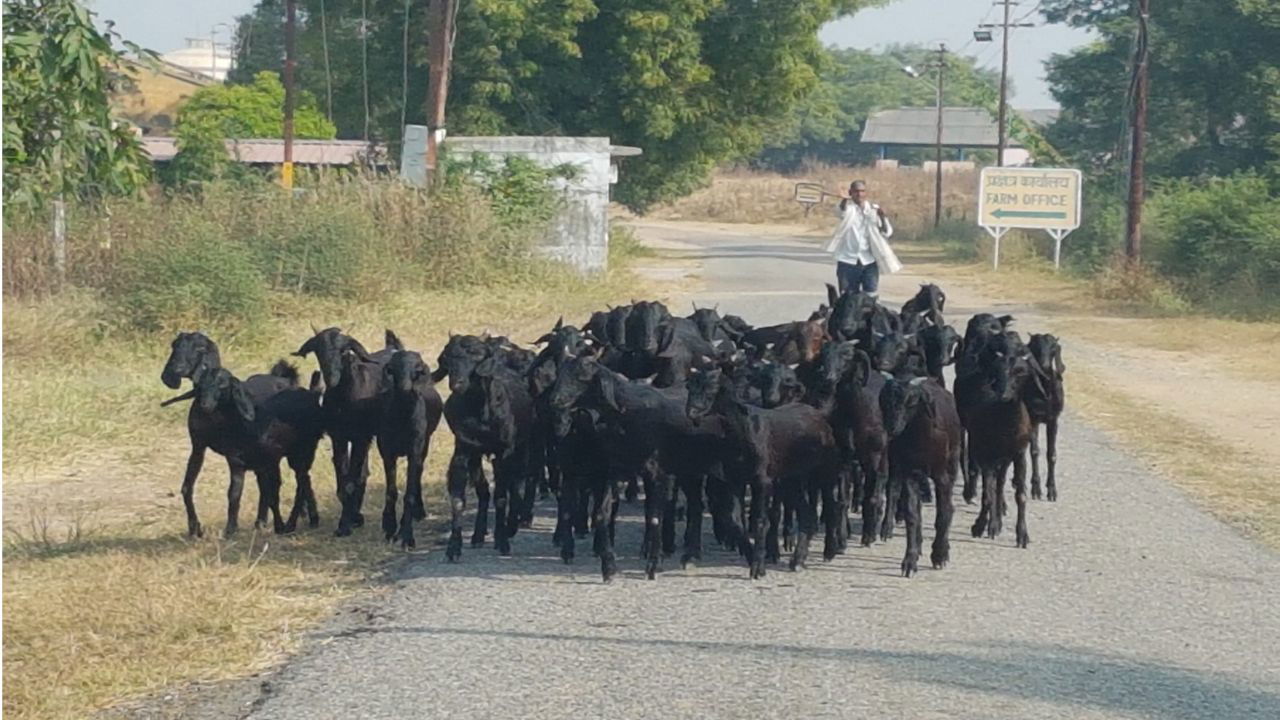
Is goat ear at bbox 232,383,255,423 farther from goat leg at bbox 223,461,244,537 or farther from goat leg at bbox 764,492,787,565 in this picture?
goat leg at bbox 764,492,787,565

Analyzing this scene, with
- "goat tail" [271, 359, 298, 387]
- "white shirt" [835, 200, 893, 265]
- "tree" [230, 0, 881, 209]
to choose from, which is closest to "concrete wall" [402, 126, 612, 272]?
"tree" [230, 0, 881, 209]

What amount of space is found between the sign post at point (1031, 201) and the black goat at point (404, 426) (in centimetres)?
3064

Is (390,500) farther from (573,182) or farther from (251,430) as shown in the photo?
(573,182)

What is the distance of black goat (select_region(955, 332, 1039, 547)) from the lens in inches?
411

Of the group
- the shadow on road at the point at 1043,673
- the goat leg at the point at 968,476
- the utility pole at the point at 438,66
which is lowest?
the shadow on road at the point at 1043,673

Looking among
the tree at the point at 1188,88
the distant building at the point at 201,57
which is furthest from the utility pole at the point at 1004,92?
the distant building at the point at 201,57

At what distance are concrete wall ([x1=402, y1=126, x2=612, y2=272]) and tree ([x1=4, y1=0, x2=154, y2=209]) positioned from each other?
18787mm

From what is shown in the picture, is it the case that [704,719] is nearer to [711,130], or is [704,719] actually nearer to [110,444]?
[110,444]

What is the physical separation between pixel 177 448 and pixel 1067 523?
23.1 feet

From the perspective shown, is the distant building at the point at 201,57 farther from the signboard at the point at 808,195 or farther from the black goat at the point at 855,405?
the black goat at the point at 855,405

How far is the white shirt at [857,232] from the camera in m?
19.3

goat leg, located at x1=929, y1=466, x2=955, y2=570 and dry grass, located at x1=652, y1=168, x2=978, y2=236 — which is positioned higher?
dry grass, located at x1=652, y1=168, x2=978, y2=236

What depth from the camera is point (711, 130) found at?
132 feet

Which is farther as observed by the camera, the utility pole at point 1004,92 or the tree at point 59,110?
the utility pole at point 1004,92
